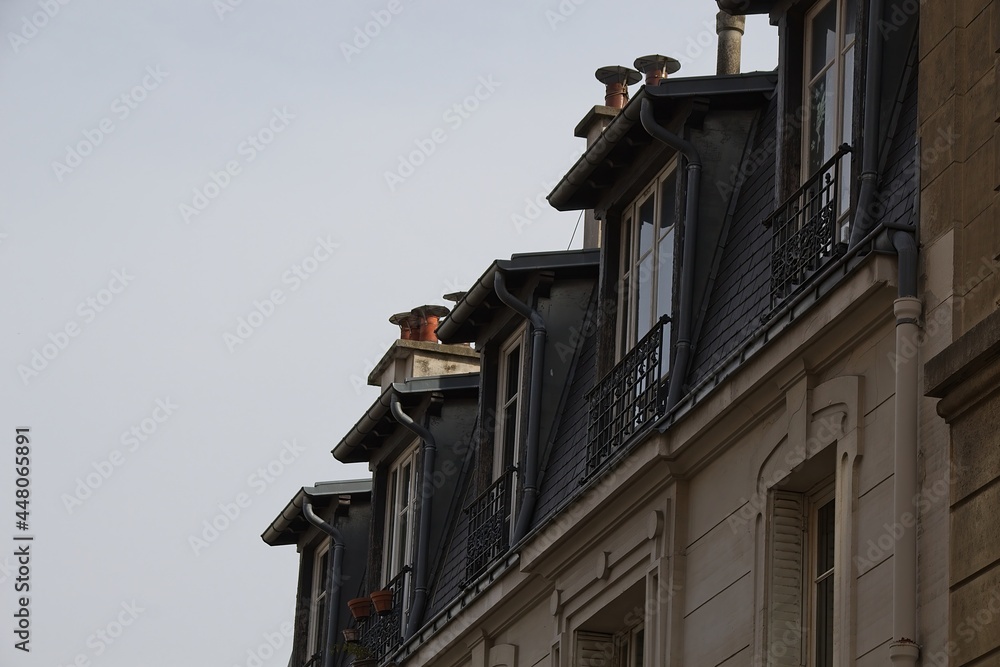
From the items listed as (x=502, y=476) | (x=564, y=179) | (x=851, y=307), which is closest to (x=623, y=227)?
(x=564, y=179)

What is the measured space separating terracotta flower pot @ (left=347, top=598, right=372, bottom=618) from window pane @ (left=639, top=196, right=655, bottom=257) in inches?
207

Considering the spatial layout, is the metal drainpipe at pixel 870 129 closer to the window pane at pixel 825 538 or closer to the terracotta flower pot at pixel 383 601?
the window pane at pixel 825 538

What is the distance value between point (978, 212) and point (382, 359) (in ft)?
35.6

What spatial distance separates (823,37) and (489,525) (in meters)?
5.20

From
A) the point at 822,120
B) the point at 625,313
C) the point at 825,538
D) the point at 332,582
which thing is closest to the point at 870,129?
the point at 822,120

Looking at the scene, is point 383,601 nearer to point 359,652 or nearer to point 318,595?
point 359,652

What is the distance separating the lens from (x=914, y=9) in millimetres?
11031

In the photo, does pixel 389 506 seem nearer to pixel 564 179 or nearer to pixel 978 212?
pixel 564 179

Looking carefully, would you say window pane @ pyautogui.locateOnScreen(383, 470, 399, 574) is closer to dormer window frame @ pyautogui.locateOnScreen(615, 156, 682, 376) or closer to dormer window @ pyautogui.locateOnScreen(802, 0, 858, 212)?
dormer window frame @ pyautogui.locateOnScreen(615, 156, 682, 376)

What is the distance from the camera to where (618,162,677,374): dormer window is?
44.5 ft

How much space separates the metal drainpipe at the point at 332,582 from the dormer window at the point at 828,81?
9.26m

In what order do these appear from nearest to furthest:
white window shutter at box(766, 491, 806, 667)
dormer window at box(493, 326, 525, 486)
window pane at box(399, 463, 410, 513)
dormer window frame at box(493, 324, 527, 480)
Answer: white window shutter at box(766, 491, 806, 667), dormer window frame at box(493, 324, 527, 480), dormer window at box(493, 326, 525, 486), window pane at box(399, 463, 410, 513)

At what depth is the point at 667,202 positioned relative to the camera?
45.2 ft

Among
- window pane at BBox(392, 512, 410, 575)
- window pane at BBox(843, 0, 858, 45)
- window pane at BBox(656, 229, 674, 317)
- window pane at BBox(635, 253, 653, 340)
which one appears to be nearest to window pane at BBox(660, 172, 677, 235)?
window pane at BBox(656, 229, 674, 317)
